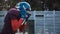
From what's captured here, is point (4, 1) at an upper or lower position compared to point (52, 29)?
upper

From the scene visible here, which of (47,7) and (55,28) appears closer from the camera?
(55,28)

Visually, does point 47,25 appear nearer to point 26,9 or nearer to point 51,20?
point 51,20

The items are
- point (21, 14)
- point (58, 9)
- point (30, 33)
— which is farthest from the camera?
point (58, 9)

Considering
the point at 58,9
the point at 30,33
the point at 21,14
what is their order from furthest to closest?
the point at 58,9 < the point at 30,33 < the point at 21,14

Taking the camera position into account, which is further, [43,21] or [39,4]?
[39,4]

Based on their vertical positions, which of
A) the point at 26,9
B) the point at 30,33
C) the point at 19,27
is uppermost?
the point at 26,9

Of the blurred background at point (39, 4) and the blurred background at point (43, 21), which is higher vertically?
the blurred background at point (39, 4)

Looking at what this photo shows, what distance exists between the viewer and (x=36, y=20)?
748 cm

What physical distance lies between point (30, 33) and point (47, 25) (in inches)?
25.4

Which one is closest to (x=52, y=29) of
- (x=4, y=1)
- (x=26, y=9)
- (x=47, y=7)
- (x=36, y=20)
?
(x=36, y=20)

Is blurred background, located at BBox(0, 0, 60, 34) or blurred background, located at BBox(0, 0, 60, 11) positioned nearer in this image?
blurred background, located at BBox(0, 0, 60, 34)

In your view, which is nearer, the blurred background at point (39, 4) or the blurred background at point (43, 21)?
the blurred background at point (43, 21)

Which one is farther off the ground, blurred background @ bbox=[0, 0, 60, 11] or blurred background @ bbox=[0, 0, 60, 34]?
blurred background @ bbox=[0, 0, 60, 11]

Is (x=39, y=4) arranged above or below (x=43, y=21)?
above
